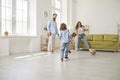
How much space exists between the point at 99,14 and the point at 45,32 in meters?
3.65

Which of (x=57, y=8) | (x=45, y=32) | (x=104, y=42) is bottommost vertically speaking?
(x=104, y=42)

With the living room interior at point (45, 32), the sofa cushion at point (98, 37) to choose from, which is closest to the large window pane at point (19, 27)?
the living room interior at point (45, 32)

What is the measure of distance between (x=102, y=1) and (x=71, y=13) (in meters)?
1.88

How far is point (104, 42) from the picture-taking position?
7.76 metres

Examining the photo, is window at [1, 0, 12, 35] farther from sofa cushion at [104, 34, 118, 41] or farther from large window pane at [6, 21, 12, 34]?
sofa cushion at [104, 34, 118, 41]

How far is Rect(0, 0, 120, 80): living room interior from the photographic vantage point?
462 centimetres

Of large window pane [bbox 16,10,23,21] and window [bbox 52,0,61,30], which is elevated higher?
window [bbox 52,0,61,30]

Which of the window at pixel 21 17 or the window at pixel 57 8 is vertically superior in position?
the window at pixel 57 8

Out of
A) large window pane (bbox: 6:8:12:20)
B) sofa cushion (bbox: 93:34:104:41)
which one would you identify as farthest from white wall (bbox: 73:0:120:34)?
large window pane (bbox: 6:8:12:20)

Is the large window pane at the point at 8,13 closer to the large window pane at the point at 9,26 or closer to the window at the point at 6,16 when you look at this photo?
the window at the point at 6,16

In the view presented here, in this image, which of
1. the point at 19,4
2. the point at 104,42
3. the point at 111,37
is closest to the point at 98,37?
the point at 104,42

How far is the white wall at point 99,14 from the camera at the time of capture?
9.66 m

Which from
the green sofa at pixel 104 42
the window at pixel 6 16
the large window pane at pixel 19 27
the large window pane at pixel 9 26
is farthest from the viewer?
the green sofa at pixel 104 42

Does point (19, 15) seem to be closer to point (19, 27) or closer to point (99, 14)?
point (19, 27)
